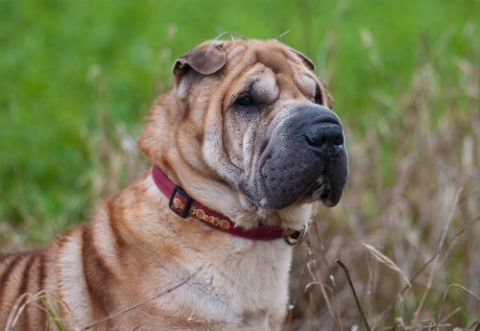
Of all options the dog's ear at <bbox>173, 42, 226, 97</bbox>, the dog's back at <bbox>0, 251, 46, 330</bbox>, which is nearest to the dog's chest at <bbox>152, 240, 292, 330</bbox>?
the dog's back at <bbox>0, 251, 46, 330</bbox>

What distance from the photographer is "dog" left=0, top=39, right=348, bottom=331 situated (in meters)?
4.25

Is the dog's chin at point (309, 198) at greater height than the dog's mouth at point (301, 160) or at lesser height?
lesser

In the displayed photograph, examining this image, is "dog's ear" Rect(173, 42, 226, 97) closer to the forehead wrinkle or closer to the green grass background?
the forehead wrinkle

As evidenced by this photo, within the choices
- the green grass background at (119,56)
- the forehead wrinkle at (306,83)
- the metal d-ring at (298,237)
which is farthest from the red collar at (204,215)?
the green grass background at (119,56)

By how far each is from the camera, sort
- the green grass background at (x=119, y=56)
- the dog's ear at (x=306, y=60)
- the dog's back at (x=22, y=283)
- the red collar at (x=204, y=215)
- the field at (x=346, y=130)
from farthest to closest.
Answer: the green grass background at (x=119, y=56) → the field at (x=346, y=130) → the dog's ear at (x=306, y=60) → the dog's back at (x=22, y=283) → the red collar at (x=204, y=215)

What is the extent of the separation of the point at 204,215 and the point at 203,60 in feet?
2.34

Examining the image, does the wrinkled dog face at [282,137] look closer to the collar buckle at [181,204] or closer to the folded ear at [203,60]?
the folded ear at [203,60]

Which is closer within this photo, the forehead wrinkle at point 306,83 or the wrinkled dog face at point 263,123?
the wrinkled dog face at point 263,123

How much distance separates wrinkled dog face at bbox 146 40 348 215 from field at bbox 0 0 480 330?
372 mm

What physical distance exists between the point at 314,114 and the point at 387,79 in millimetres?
6083

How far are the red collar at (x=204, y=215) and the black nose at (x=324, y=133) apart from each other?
0.50m

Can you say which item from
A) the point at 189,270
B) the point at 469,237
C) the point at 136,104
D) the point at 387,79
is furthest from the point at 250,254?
the point at 387,79

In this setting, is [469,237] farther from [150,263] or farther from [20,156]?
[20,156]

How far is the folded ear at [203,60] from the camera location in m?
4.45
